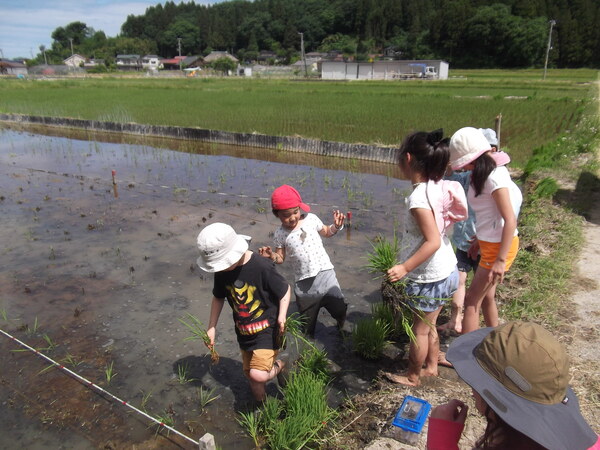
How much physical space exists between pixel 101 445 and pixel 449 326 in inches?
103

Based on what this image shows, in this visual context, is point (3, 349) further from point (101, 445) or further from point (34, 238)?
point (34, 238)

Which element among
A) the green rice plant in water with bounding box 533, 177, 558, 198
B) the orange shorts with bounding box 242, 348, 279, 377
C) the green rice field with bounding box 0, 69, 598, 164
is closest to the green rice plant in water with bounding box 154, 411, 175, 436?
the orange shorts with bounding box 242, 348, 279, 377

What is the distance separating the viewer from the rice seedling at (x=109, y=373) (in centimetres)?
311

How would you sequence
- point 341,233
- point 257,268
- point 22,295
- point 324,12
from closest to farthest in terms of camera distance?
point 257,268 → point 22,295 → point 341,233 → point 324,12

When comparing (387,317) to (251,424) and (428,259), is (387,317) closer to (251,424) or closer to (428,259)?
(428,259)

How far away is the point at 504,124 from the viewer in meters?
13.2

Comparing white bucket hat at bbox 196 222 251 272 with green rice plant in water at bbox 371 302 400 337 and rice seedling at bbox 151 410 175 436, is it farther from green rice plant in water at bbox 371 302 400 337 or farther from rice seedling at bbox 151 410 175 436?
green rice plant in water at bbox 371 302 400 337

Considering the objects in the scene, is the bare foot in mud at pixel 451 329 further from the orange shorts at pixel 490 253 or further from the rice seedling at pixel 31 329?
the rice seedling at pixel 31 329

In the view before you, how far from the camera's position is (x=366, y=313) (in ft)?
12.9

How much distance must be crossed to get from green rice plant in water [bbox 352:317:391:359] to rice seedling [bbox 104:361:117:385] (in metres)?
1.84

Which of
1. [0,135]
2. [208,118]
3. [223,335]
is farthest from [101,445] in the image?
[0,135]

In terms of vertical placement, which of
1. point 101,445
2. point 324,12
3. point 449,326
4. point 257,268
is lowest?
point 101,445

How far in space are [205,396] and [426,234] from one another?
190 centimetres

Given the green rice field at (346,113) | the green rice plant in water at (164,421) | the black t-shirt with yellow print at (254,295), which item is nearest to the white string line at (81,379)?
the green rice plant in water at (164,421)
